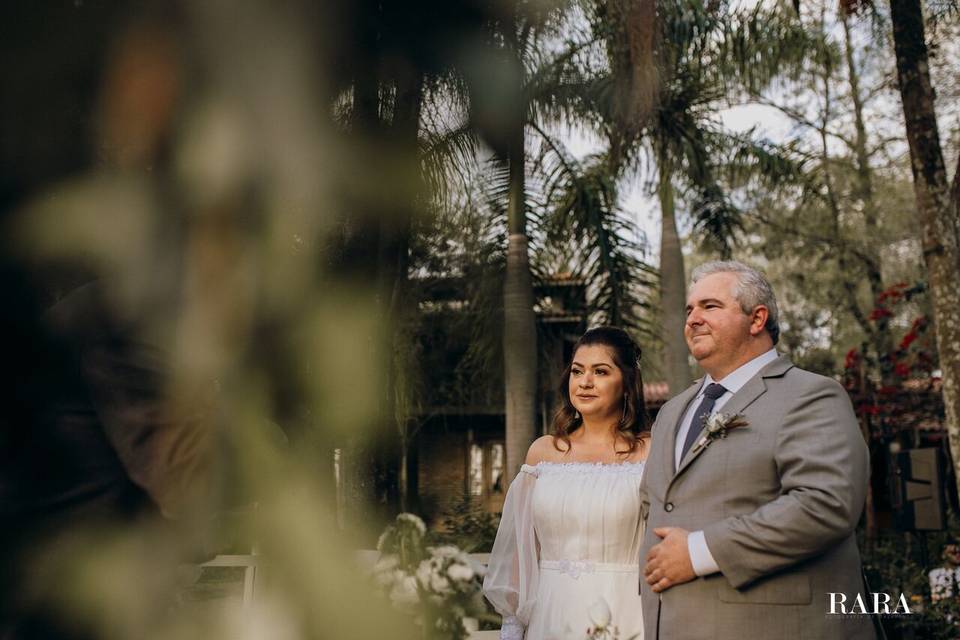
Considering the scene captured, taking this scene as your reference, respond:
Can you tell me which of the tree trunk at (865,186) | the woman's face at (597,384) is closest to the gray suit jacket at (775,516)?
the woman's face at (597,384)

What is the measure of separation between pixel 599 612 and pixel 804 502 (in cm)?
121

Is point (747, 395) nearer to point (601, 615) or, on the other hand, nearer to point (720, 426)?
→ point (720, 426)

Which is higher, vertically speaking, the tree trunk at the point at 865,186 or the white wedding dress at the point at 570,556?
the tree trunk at the point at 865,186

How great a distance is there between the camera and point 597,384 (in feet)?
12.0

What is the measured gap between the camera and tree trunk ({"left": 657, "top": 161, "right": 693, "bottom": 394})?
971 centimetres

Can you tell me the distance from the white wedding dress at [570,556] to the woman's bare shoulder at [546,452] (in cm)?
17

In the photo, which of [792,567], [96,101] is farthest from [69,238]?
[792,567]

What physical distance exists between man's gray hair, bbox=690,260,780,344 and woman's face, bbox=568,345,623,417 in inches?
35.6

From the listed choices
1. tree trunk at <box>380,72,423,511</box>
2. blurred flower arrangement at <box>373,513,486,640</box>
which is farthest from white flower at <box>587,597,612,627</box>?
tree trunk at <box>380,72,423,511</box>

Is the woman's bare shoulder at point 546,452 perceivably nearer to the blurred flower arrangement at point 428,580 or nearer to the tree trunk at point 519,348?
the blurred flower arrangement at point 428,580

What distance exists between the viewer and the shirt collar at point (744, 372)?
107 inches

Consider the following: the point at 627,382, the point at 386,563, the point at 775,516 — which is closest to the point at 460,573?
the point at 386,563

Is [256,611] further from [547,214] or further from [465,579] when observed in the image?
[547,214]

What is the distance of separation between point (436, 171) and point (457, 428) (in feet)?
65.0
